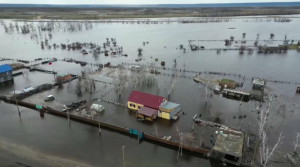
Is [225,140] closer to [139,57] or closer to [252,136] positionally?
[252,136]

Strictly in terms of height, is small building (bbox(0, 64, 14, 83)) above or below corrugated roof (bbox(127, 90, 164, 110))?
above

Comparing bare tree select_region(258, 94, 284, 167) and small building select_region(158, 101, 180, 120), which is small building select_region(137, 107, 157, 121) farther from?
bare tree select_region(258, 94, 284, 167)

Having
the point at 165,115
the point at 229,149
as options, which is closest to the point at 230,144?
the point at 229,149

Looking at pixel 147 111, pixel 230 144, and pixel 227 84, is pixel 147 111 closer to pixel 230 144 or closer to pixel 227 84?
pixel 230 144

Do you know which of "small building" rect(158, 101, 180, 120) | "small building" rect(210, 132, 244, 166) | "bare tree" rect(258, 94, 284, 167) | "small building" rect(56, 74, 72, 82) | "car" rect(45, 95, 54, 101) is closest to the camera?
"bare tree" rect(258, 94, 284, 167)

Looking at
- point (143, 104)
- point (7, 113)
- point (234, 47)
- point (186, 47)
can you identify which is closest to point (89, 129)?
point (143, 104)

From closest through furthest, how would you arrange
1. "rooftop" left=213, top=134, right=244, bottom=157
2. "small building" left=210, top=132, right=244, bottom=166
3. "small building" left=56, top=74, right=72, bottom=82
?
1. "small building" left=210, top=132, right=244, bottom=166
2. "rooftop" left=213, top=134, right=244, bottom=157
3. "small building" left=56, top=74, right=72, bottom=82

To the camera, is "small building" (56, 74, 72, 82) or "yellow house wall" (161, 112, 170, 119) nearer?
"yellow house wall" (161, 112, 170, 119)

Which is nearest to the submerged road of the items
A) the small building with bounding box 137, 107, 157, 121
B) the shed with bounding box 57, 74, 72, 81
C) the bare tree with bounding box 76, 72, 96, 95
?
the small building with bounding box 137, 107, 157, 121

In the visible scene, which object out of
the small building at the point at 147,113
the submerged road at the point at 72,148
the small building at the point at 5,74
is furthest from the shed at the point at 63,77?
the small building at the point at 147,113
